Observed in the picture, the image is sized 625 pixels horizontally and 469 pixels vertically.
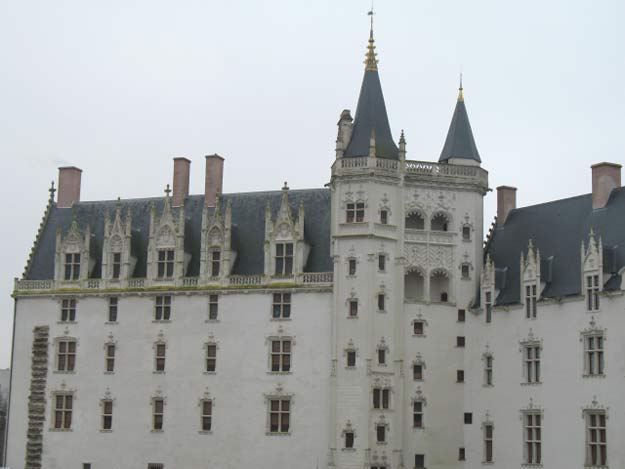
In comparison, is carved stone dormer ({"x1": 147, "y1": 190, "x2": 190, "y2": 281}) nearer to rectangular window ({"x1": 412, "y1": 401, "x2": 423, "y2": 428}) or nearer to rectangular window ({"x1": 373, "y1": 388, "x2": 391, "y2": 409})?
rectangular window ({"x1": 373, "y1": 388, "x2": 391, "y2": 409})

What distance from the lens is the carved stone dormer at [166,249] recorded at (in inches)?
2470

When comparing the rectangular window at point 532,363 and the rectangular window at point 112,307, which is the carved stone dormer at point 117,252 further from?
the rectangular window at point 532,363

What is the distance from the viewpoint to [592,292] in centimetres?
5212

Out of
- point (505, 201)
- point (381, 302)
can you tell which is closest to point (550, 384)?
point (381, 302)

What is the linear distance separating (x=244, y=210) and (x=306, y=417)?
1272cm

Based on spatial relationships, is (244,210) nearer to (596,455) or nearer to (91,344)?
(91,344)

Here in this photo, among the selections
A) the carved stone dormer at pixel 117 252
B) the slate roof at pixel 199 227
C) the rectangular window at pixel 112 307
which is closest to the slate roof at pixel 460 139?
the slate roof at pixel 199 227

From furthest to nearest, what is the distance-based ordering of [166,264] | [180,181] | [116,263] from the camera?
[180,181] → [116,263] → [166,264]

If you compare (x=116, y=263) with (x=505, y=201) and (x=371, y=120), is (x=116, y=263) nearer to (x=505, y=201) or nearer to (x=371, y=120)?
(x=371, y=120)

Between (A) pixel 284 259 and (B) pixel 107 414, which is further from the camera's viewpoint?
(B) pixel 107 414

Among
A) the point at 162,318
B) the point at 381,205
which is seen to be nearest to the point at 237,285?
the point at 162,318

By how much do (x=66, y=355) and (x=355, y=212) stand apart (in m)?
18.6

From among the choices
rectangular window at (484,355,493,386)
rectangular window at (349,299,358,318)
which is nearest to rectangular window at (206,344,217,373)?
rectangular window at (349,299,358,318)

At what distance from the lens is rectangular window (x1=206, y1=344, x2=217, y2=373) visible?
201ft
